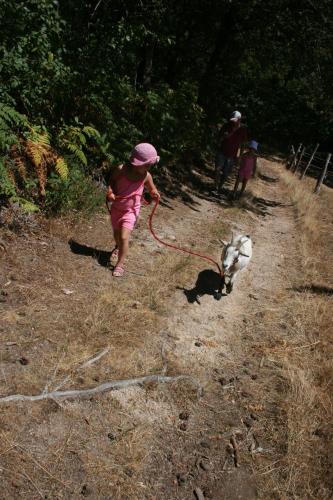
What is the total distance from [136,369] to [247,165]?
752 centimetres

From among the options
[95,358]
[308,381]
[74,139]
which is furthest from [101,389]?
[74,139]

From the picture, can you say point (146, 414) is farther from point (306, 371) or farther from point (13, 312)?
point (306, 371)

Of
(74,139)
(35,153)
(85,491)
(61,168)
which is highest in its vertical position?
(74,139)

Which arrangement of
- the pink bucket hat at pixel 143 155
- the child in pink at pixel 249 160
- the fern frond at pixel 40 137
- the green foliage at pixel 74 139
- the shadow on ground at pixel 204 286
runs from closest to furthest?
the pink bucket hat at pixel 143 155, the shadow on ground at pixel 204 286, the fern frond at pixel 40 137, the green foliage at pixel 74 139, the child in pink at pixel 249 160

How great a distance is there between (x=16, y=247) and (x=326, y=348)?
407 cm

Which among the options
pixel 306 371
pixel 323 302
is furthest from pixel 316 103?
pixel 306 371

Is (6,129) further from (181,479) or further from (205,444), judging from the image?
(181,479)

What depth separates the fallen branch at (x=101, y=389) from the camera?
129 inches

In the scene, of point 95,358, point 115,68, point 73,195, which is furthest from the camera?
point 115,68

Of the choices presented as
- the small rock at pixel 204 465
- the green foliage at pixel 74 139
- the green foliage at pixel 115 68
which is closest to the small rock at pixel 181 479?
the small rock at pixel 204 465

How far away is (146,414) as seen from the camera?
11.6 feet

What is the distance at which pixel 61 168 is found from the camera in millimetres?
6211

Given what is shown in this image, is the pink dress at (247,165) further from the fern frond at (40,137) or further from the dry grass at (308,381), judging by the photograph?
the fern frond at (40,137)

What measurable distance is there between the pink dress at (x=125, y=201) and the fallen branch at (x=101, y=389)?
2074 mm
